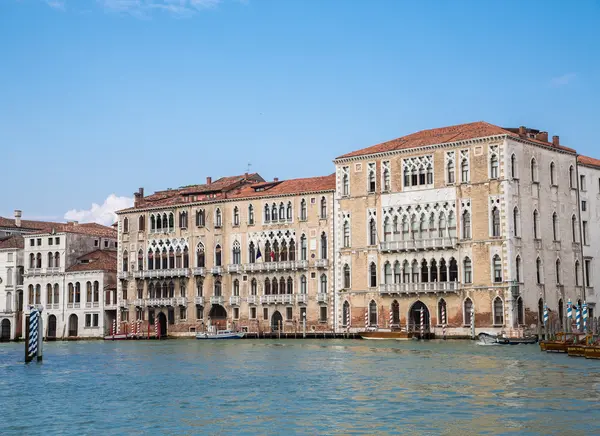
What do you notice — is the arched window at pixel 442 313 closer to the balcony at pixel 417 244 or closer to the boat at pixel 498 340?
the balcony at pixel 417 244

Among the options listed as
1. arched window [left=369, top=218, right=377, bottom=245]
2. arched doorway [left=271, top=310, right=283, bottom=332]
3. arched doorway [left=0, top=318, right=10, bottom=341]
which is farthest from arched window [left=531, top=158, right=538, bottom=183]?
arched doorway [left=0, top=318, right=10, bottom=341]

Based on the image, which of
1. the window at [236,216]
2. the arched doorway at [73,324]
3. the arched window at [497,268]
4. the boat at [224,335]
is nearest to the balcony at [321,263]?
the boat at [224,335]

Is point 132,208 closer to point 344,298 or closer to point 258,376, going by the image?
point 344,298

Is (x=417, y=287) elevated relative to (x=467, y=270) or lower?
lower

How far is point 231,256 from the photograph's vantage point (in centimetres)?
5775

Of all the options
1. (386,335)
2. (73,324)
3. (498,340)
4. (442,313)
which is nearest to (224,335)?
(386,335)

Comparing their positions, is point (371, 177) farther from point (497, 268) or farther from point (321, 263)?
Answer: point (497, 268)

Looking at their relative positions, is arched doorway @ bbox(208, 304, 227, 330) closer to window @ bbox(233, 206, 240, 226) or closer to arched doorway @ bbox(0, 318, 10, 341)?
window @ bbox(233, 206, 240, 226)

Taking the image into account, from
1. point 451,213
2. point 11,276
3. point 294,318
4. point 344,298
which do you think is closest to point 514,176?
point 451,213

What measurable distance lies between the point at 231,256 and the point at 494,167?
17610mm

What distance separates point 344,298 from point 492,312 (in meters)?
8.94

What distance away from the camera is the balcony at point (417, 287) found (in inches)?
1902

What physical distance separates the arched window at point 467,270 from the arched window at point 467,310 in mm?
993

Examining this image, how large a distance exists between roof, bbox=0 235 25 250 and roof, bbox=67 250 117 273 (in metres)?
5.29
